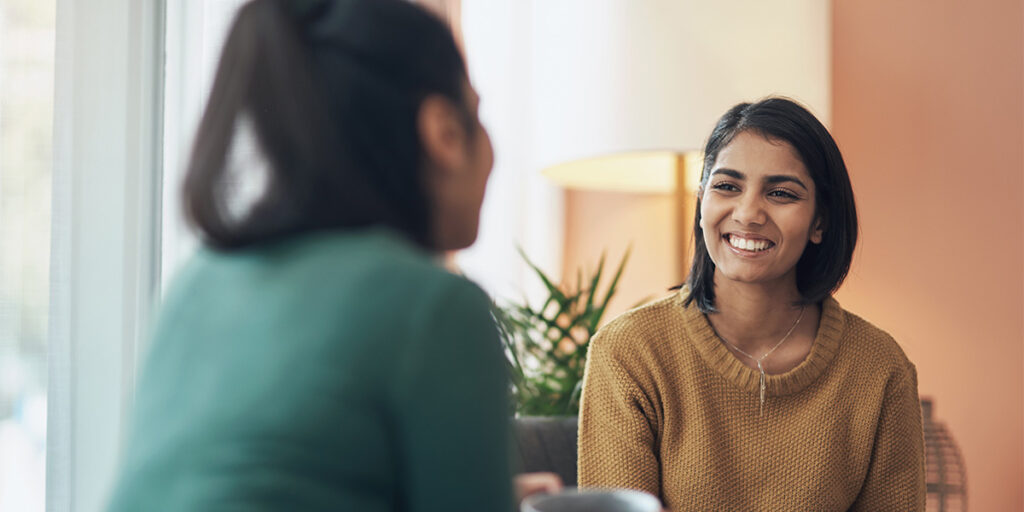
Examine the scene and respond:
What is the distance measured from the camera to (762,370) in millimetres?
1479

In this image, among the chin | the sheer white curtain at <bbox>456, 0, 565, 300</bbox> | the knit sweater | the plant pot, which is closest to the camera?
the chin

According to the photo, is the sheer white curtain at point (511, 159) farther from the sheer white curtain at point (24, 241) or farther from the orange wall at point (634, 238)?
the sheer white curtain at point (24, 241)

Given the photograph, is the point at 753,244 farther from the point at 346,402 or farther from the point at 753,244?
the point at 346,402

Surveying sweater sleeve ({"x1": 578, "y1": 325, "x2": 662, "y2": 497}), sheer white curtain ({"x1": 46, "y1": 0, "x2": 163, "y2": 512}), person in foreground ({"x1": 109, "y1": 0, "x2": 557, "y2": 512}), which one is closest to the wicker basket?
sweater sleeve ({"x1": 578, "y1": 325, "x2": 662, "y2": 497})

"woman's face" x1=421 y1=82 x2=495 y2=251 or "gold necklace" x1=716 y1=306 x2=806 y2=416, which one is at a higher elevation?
"woman's face" x1=421 y1=82 x2=495 y2=251

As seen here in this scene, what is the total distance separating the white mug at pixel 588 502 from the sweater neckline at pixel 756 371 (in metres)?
0.93

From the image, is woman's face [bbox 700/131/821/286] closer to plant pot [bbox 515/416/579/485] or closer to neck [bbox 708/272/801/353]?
neck [bbox 708/272/801/353]

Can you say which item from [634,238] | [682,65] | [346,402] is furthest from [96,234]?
[634,238]

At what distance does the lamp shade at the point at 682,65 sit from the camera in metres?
2.03

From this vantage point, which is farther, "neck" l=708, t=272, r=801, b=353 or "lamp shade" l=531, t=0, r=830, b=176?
"lamp shade" l=531, t=0, r=830, b=176

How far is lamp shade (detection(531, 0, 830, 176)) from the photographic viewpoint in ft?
6.64

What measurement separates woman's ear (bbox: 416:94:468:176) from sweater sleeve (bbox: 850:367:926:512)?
109 centimetres

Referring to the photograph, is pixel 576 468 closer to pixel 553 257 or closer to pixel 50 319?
pixel 50 319

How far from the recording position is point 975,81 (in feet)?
8.26
